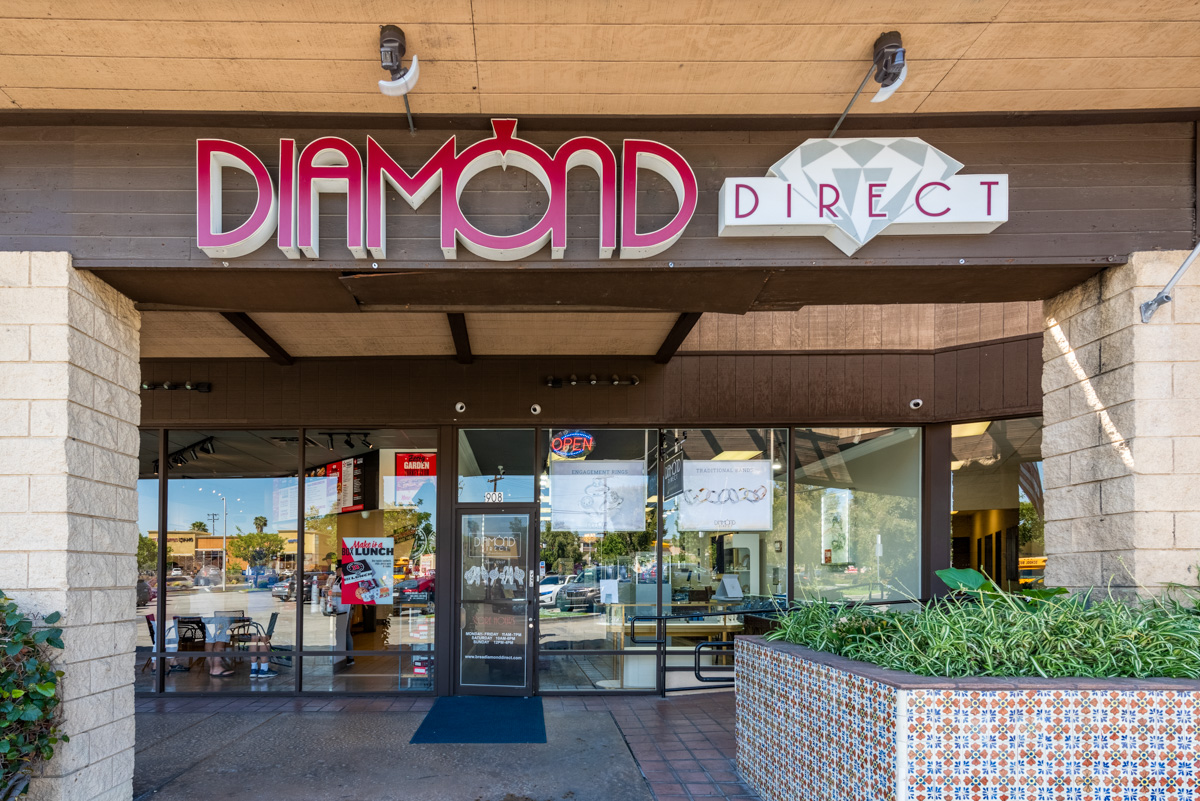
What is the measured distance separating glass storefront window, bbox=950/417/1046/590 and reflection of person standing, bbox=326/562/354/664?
20.3 ft

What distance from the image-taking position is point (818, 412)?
A: 7684 millimetres

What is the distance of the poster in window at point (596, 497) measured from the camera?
7.63 meters

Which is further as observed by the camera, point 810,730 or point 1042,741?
point 810,730

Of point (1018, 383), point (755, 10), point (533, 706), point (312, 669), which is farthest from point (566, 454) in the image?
point (755, 10)

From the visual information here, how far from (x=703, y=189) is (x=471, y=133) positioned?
1330 mm

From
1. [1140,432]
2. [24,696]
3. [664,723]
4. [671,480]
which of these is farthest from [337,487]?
[1140,432]

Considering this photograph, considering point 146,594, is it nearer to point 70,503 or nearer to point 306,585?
point 306,585

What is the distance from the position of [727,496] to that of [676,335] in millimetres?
1938

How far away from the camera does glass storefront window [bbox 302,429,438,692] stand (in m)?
7.50

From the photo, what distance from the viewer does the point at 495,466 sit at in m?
7.65

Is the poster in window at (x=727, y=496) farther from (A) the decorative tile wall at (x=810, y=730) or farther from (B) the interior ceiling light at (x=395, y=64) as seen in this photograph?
(B) the interior ceiling light at (x=395, y=64)

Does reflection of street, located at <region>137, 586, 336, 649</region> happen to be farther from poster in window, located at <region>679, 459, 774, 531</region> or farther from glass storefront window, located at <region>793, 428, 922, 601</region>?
glass storefront window, located at <region>793, 428, 922, 601</region>

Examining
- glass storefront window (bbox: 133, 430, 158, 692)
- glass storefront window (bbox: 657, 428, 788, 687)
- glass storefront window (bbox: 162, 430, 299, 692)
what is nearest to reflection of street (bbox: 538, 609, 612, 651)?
glass storefront window (bbox: 657, 428, 788, 687)

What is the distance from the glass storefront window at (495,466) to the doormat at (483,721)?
1.87m
